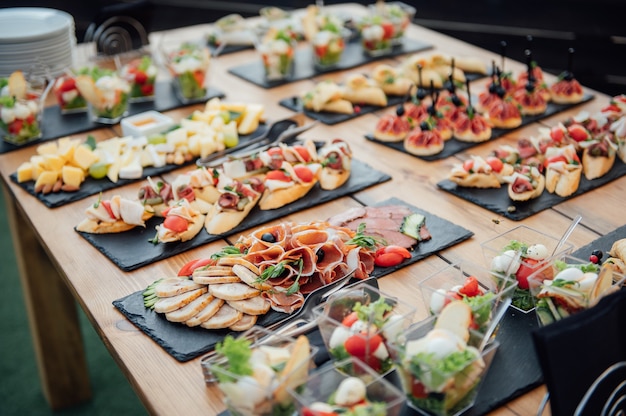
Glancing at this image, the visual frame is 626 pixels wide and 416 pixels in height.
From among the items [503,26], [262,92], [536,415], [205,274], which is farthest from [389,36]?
[536,415]

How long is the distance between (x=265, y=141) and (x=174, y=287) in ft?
3.71

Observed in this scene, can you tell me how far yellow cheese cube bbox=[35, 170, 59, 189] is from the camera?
2.87m

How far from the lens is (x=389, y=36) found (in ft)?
13.6

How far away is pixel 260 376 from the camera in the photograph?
1557 millimetres

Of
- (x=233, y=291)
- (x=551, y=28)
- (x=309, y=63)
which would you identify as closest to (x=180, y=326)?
(x=233, y=291)

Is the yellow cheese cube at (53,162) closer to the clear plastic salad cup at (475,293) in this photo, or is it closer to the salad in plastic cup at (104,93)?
the salad in plastic cup at (104,93)

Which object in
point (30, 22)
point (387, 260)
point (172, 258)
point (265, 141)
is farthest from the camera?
point (30, 22)

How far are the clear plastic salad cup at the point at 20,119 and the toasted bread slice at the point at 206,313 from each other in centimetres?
162

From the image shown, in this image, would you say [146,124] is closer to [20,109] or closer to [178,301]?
[20,109]

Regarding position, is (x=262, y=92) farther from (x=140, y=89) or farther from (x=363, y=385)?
(x=363, y=385)

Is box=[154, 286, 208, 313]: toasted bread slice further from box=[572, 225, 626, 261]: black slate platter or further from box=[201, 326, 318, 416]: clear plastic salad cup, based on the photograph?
box=[572, 225, 626, 261]: black slate platter

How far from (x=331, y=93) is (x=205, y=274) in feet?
5.24

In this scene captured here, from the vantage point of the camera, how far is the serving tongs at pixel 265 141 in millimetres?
2883

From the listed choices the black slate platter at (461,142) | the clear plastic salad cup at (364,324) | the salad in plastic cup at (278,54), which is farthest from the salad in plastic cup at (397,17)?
the clear plastic salad cup at (364,324)
